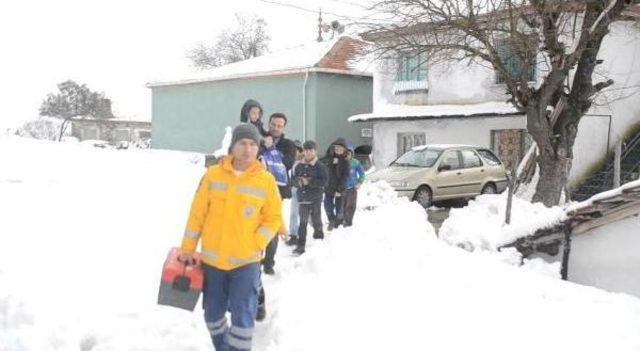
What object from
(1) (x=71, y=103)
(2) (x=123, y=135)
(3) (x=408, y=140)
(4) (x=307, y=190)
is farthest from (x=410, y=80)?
(2) (x=123, y=135)

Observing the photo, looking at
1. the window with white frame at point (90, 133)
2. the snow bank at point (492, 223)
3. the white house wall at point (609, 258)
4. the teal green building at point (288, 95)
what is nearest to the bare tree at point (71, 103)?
the window with white frame at point (90, 133)

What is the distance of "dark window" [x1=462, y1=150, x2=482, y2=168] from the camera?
13992 mm

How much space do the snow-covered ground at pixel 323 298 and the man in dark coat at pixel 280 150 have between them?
237 mm

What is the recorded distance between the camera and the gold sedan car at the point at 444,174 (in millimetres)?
12859

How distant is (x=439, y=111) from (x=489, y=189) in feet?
14.0

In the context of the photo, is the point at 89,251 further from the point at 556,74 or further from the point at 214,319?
the point at 556,74

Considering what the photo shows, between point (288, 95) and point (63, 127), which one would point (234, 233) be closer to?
point (288, 95)

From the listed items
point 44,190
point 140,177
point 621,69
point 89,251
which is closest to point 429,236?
point 89,251

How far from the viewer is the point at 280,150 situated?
5.91 metres

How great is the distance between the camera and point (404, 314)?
440 cm

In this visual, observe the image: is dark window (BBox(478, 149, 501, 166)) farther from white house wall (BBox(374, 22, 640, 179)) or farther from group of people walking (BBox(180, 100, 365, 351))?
group of people walking (BBox(180, 100, 365, 351))

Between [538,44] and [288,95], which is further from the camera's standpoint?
[288,95]

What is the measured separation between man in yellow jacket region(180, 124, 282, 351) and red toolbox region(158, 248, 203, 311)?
0.06 meters

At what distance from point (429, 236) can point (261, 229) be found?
15.9ft
